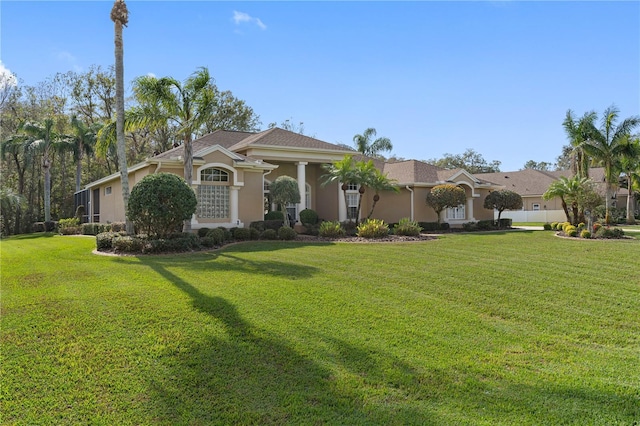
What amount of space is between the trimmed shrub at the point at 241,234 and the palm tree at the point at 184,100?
2345 mm

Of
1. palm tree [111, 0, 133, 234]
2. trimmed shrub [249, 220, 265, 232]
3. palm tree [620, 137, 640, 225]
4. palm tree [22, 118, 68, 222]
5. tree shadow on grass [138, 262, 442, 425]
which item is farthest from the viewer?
palm tree [22, 118, 68, 222]

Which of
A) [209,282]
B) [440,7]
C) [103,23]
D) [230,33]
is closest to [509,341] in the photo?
[209,282]

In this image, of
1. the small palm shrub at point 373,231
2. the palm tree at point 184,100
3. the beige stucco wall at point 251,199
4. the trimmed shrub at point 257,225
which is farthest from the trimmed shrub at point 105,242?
the small palm shrub at point 373,231

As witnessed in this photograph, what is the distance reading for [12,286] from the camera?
8070 mm

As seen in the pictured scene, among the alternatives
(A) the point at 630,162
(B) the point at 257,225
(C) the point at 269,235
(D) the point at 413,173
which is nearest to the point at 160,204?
(C) the point at 269,235

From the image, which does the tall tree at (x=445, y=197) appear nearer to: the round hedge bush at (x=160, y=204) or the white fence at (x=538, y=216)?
the white fence at (x=538, y=216)

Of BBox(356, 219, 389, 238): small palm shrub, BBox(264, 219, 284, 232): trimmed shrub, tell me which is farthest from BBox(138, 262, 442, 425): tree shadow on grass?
BBox(264, 219, 284, 232): trimmed shrub

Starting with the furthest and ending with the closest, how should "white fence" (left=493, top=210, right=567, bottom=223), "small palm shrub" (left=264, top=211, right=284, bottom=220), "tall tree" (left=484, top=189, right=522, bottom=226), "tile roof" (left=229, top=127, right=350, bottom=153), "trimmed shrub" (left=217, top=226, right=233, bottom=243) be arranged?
"white fence" (left=493, top=210, right=567, bottom=223)
"tall tree" (left=484, top=189, right=522, bottom=226)
"tile roof" (left=229, top=127, right=350, bottom=153)
"small palm shrub" (left=264, top=211, right=284, bottom=220)
"trimmed shrub" (left=217, top=226, right=233, bottom=243)

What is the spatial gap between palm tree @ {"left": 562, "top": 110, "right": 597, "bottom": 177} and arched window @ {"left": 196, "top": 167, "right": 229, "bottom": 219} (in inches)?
798

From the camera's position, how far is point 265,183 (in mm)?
23328

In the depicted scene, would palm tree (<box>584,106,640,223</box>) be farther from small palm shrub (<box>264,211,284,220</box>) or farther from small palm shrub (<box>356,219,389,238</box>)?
small palm shrub (<box>264,211,284,220</box>)

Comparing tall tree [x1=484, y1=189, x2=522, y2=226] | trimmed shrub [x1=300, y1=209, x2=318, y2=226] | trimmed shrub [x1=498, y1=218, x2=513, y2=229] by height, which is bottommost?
trimmed shrub [x1=498, y1=218, x2=513, y2=229]

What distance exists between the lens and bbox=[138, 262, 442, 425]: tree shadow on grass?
3686 mm

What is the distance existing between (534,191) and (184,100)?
37.5 m
